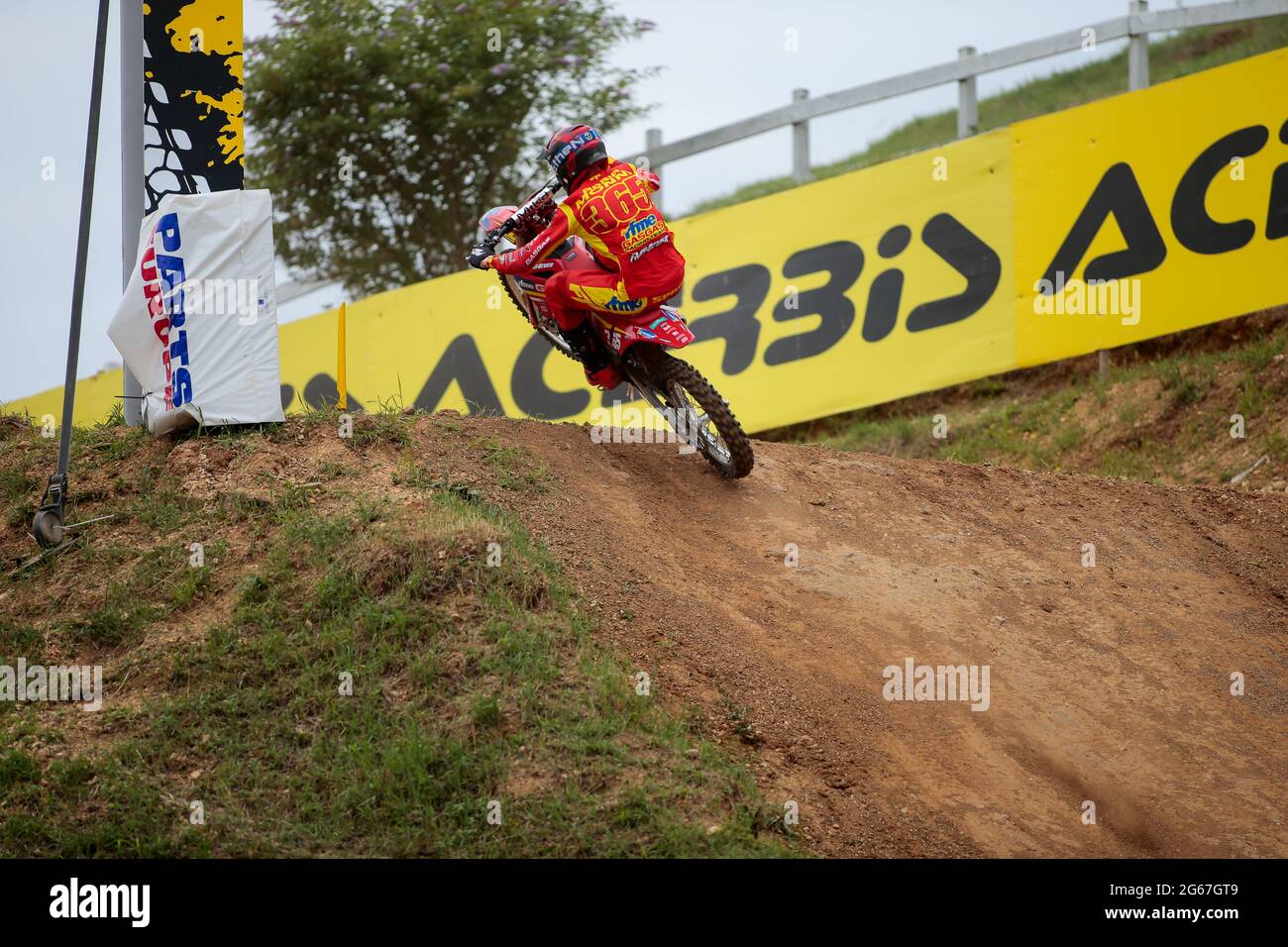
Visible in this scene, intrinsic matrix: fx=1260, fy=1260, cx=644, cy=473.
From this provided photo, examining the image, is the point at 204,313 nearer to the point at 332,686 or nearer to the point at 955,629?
the point at 332,686

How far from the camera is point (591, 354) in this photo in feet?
28.1

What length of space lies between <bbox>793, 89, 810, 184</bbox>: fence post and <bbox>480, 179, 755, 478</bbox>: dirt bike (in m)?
6.94

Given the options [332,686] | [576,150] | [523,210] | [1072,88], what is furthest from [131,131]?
[1072,88]

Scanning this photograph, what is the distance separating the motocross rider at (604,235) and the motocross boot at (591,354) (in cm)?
25

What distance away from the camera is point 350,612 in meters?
6.34

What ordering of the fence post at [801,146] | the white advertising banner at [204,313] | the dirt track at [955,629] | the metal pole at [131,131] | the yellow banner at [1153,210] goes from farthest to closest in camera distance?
the fence post at [801,146], the yellow banner at [1153,210], the metal pole at [131,131], the white advertising banner at [204,313], the dirt track at [955,629]

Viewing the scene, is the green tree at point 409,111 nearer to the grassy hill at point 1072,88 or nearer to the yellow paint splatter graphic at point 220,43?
the grassy hill at point 1072,88

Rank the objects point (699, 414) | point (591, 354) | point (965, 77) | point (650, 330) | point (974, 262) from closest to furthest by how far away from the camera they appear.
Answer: point (650, 330) → point (699, 414) → point (591, 354) → point (974, 262) → point (965, 77)

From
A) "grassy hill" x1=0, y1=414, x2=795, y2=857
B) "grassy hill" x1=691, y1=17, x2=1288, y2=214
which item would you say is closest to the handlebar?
"grassy hill" x1=0, y1=414, x2=795, y2=857

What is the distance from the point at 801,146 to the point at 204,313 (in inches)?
350

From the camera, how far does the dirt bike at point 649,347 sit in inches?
316

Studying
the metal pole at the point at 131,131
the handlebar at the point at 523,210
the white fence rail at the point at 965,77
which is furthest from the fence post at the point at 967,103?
the metal pole at the point at 131,131

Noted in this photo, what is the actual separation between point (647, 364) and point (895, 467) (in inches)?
88.9
